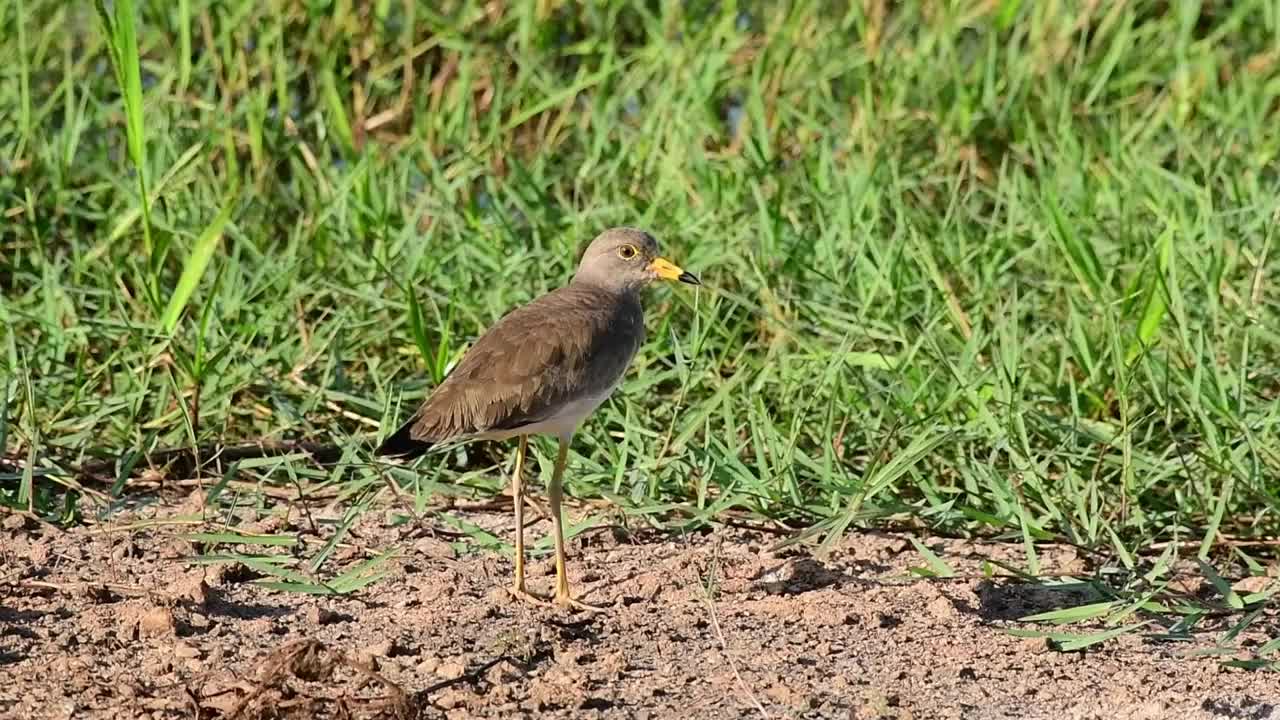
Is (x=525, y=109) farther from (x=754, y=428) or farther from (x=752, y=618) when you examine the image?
(x=752, y=618)

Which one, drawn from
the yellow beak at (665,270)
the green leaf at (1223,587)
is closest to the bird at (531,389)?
the yellow beak at (665,270)

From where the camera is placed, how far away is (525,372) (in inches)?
182

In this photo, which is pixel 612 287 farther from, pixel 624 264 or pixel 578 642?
pixel 578 642

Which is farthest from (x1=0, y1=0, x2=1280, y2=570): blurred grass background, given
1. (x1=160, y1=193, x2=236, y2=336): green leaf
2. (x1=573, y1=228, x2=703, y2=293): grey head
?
(x1=573, y1=228, x2=703, y2=293): grey head

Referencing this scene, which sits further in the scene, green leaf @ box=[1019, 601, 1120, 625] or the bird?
the bird

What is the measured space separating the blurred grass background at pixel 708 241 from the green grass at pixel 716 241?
0.7 inches

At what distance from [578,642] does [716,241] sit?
2.24 metres

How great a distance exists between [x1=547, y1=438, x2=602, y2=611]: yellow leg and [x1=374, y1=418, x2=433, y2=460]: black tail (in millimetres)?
300

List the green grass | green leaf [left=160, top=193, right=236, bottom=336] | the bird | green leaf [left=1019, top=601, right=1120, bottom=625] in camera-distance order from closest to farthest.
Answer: green leaf [left=1019, top=601, right=1120, bottom=625], the bird, the green grass, green leaf [left=160, top=193, right=236, bottom=336]

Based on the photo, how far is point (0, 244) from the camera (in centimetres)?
637

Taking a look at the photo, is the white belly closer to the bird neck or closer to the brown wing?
the brown wing

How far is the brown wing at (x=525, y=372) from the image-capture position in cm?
458

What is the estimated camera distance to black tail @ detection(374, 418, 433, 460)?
4.56 meters

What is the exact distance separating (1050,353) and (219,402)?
2.20 meters
